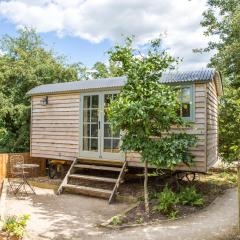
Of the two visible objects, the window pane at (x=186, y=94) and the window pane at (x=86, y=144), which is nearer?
the window pane at (x=186, y=94)

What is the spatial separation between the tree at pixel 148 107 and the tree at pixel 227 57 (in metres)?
1.62

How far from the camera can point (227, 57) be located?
13305 mm

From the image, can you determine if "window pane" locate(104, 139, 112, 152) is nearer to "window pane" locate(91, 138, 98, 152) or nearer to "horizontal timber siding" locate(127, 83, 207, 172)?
"window pane" locate(91, 138, 98, 152)

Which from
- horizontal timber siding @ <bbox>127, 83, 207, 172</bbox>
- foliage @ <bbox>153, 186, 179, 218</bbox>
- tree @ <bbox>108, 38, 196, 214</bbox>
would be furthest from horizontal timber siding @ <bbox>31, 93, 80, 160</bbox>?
foliage @ <bbox>153, 186, 179, 218</bbox>

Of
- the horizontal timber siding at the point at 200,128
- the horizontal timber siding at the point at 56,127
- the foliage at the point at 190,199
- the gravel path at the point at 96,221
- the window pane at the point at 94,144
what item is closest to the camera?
the gravel path at the point at 96,221

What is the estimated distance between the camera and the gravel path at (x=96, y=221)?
5684 millimetres

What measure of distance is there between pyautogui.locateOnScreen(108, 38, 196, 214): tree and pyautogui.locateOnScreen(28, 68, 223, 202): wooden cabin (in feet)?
3.03

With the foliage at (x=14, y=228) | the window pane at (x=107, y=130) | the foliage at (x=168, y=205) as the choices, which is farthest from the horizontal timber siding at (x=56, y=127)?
the foliage at (x=14, y=228)

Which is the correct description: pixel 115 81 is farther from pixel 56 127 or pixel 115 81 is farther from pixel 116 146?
pixel 56 127

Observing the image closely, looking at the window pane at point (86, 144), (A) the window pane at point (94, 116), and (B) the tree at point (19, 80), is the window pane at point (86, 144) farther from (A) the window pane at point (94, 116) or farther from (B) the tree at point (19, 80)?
(B) the tree at point (19, 80)

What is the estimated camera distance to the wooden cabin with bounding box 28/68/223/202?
8078 mm

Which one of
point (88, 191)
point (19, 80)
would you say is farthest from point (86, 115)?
point (19, 80)

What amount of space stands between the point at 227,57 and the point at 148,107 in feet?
26.0

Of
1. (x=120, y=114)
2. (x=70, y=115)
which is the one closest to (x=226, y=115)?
(x=70, y=115)
